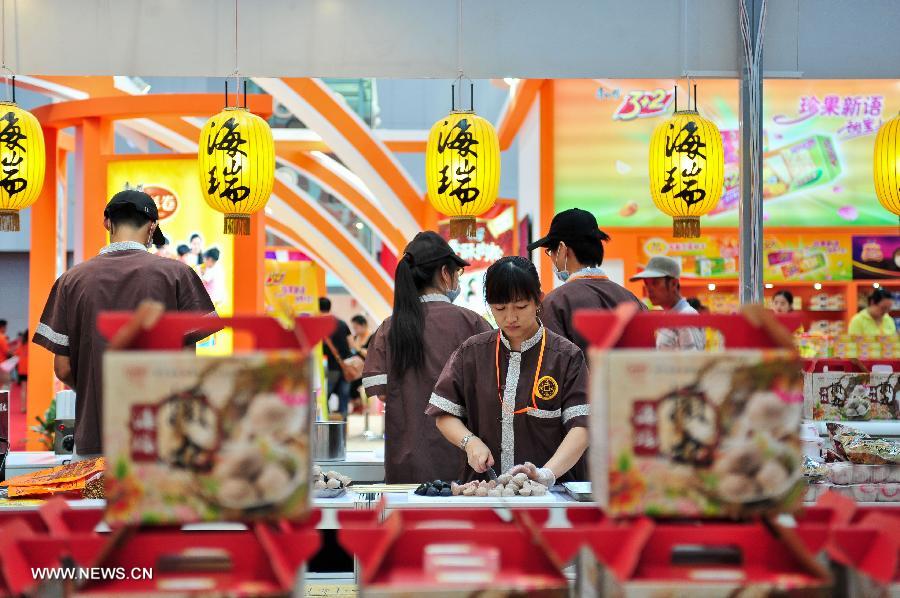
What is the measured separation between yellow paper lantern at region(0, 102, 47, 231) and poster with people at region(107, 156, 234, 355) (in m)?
3.50

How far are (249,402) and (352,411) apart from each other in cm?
1802

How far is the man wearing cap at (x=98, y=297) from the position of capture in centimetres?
438

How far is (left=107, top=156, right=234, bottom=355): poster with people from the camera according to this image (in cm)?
999

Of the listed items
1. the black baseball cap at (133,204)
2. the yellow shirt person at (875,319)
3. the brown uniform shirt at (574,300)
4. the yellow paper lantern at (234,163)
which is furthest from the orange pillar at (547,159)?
the black baseball cap at (133,204)

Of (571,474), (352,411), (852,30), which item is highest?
(852,30)

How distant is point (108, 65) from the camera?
636 cm

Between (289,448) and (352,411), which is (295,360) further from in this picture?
(352,411)

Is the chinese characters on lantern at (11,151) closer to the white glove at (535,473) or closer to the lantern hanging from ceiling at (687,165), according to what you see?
the lantern hanging from ceiling at (687,165)

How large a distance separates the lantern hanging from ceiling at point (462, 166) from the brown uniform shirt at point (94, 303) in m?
2.29

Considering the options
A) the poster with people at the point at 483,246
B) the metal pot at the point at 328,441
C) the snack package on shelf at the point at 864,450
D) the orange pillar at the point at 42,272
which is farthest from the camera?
the poster with people at the point at 483,246

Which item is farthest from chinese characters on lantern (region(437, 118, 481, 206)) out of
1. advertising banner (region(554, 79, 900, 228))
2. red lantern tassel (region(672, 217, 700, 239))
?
advertising banner (region(554, 79, 900, 228))

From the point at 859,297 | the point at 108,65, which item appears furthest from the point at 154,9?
the point at 859,297

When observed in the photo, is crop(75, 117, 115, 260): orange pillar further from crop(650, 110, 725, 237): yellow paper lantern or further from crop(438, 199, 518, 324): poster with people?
crop(650, 110, 725, 237): yellow paper lantern

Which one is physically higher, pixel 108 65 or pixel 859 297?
pixel 108 65
